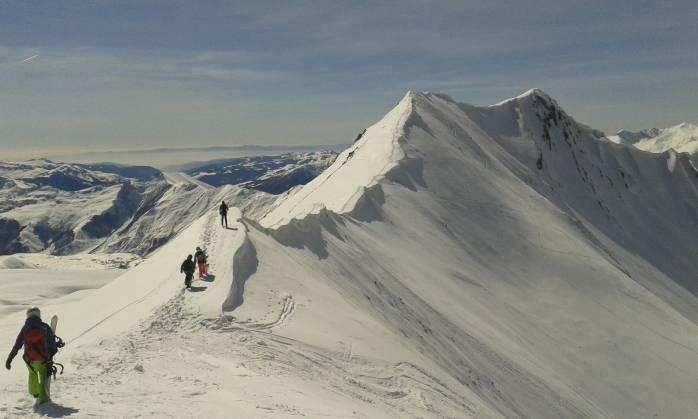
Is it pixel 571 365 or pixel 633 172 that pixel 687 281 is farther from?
pixel 571 365

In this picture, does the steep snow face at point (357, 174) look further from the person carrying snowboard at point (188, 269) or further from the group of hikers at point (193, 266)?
the person carrying snowboard at point (188, 269)

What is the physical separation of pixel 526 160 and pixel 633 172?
51014 millimetres

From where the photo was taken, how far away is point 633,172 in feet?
467

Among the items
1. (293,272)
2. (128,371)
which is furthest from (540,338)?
(128,371)

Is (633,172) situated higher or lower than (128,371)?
higher

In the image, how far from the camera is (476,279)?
4666 centimetres

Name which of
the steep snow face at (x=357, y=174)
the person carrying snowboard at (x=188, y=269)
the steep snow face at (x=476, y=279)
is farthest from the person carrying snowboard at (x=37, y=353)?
the steep snow face at (x=357, y=174)

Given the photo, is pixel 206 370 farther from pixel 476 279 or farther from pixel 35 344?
pixel 476 279

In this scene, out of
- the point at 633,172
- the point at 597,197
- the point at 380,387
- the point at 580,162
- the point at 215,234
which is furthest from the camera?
the point at 633,172

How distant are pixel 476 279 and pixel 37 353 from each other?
3852cm

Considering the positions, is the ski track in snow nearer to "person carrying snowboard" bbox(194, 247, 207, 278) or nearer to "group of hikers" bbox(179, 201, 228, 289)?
"group of hikers" bbox(179, 201, 228, 289)

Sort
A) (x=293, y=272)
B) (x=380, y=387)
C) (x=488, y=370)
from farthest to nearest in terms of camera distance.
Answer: (x=488, y=370) < (x=293, y=272) < (x=380, y=387)

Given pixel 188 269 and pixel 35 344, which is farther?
pixel 188 269

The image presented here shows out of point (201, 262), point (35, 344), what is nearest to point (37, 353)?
point (35, 344)
